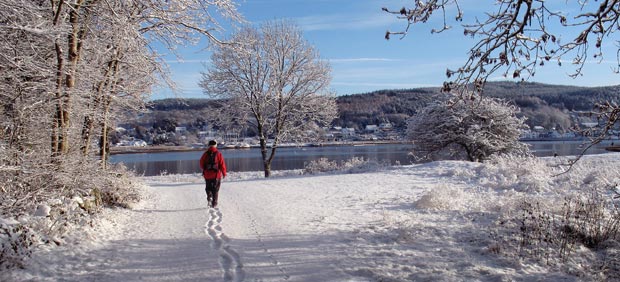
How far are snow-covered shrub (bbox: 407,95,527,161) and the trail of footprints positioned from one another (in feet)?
72.6

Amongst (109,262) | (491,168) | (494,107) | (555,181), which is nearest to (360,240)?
(109,262)

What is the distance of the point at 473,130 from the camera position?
2730 centimetres

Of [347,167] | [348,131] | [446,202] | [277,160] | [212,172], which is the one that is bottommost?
[277,160]

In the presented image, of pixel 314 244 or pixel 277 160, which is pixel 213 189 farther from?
pixel 277 160

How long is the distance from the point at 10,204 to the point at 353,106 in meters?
85.1

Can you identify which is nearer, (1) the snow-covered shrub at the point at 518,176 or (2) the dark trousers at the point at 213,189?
(2) the dark trousers at the point at 213,189

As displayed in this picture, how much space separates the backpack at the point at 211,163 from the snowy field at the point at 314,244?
97cm

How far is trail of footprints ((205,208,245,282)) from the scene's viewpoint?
5.03 m

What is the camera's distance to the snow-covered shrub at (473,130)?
2762 centimetres

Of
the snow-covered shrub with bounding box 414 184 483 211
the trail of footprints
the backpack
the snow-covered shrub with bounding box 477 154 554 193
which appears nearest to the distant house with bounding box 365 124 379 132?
the snow-covered shrub with bounding box 477 154 554 193

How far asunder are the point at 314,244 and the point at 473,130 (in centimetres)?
2335

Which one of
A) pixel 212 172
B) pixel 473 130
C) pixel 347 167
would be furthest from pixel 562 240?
pixel 473 130

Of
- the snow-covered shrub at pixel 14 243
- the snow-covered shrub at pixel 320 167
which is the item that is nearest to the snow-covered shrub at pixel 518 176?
Answer: the snow-covered shrub at pixel 320 167

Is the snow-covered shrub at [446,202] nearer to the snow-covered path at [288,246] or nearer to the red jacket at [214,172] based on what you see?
the snow-covered path at [288,246]
